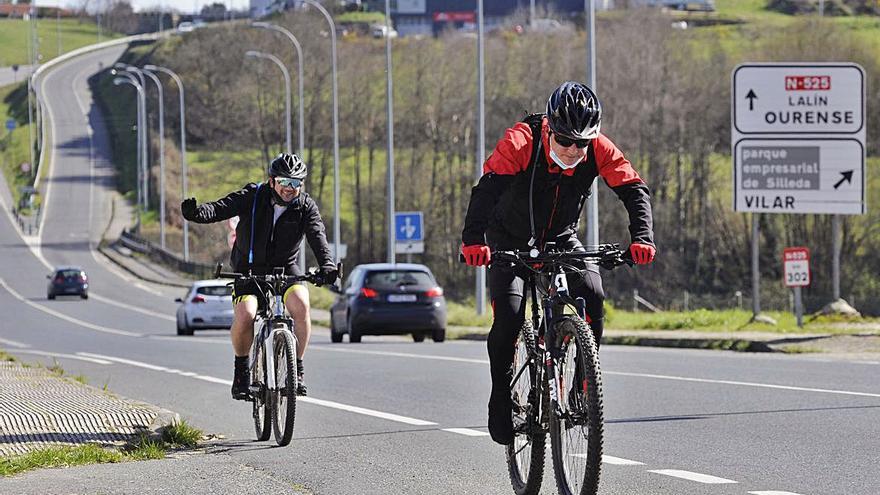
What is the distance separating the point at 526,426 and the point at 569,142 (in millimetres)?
1331

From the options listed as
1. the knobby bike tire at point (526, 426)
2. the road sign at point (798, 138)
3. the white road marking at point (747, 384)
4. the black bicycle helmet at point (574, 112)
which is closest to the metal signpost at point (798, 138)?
the road sign at point (798, 138)

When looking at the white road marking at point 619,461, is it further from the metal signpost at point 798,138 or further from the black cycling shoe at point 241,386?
the metal signpost at point 798,138

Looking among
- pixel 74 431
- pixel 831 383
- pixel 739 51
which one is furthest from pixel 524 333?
pixel 739 51

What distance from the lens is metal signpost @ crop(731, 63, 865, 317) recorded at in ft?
90.1

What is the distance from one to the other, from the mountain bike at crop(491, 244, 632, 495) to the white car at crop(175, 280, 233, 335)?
30.5m

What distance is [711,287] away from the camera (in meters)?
72.3

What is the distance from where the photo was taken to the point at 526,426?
8000mm

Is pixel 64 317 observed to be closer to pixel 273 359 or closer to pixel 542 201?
pixel 273 359

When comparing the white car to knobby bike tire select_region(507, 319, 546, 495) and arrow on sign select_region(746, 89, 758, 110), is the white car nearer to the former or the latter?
arrow on sign select_region(746, 89, 758, 110)

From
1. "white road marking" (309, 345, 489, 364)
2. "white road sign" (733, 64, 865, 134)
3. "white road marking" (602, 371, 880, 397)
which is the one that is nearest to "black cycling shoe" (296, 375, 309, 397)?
"white road marking" (602, 371, 880, 397)

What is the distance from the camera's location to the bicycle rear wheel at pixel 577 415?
705cm

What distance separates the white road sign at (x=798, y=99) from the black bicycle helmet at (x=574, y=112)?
2036 cm

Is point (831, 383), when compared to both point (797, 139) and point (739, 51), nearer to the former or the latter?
point (797, 139)

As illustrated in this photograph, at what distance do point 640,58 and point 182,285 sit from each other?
2249 centimetres
